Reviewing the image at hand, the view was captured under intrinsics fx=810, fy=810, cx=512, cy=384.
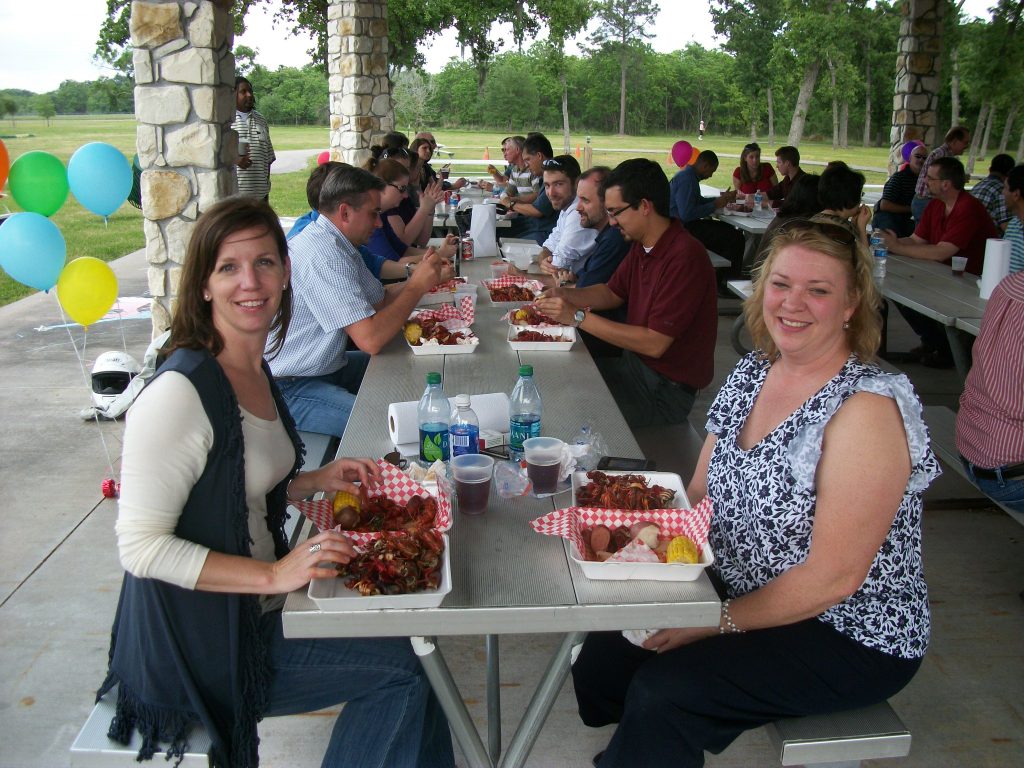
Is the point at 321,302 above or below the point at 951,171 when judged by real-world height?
below

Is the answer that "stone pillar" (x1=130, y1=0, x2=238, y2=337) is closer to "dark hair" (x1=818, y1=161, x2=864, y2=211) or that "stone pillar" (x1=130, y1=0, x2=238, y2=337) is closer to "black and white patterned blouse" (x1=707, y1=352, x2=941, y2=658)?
"dark hair" (x1=818, y1=161, x2=864, y2=211)

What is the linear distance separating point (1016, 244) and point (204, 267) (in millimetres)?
4222

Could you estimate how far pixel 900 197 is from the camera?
362 inches

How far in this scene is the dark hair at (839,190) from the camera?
15.7ft

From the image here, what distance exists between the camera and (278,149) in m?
26.8

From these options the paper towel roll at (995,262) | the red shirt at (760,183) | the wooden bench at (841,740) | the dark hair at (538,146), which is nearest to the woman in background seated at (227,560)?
the wooden bench at (841,740)

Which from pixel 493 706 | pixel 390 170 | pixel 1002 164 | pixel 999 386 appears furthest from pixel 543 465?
pixel 1002 164

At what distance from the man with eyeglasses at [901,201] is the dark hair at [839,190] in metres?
4.60

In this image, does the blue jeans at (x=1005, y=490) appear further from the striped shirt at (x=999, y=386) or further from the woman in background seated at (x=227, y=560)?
the woman in background seated at (x=227, y=560)

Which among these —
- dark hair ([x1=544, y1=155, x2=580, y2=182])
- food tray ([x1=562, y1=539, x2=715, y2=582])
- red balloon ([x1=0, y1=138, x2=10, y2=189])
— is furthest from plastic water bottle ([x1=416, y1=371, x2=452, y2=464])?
dark hair ([x1=544, y1=155, x2=580, y2=182])

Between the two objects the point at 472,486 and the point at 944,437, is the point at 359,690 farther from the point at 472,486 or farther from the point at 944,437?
the point at 944,437

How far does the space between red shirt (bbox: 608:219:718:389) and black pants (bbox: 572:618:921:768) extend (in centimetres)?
160

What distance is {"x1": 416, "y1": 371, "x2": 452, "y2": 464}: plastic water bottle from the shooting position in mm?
2098

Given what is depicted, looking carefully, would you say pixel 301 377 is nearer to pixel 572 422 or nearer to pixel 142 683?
pixel 572 422
